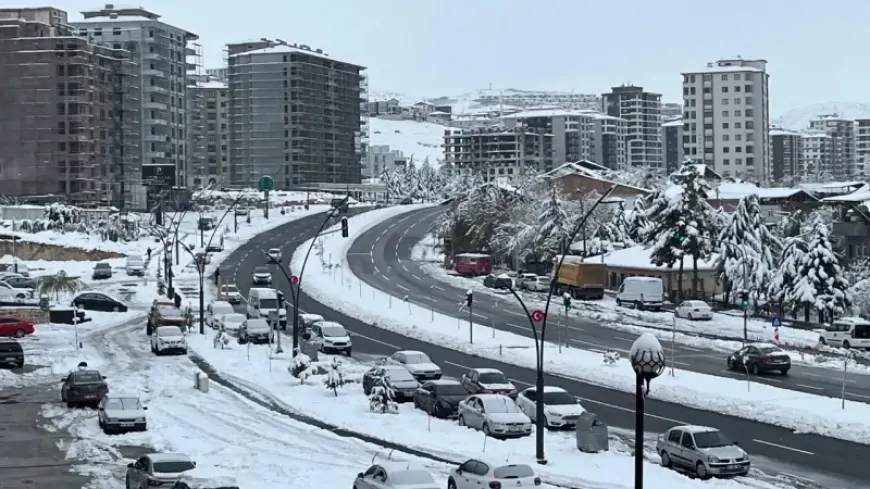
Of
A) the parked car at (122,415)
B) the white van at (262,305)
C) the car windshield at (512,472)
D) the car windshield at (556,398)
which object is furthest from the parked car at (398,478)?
the white van at (262,305)

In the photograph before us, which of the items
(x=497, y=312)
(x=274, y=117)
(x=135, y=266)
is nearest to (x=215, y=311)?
(x=497, y=312)

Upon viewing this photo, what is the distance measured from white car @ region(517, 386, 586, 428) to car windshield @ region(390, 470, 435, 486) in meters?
12.1

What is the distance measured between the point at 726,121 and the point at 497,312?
404ft

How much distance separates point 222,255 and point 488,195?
25.8 meters

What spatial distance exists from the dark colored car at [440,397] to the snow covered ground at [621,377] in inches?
331

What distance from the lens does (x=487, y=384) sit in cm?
4197

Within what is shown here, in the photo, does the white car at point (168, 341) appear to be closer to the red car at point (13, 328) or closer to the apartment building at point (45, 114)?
the red car at point (13, 328)

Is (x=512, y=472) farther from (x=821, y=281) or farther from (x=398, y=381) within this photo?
(x=821, y=281)

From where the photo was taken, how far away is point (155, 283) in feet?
292

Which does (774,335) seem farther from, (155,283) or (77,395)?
(155,283)

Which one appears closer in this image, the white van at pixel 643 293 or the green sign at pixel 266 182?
the white van at pixel 643 293

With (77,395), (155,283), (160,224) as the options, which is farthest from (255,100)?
(77,395)

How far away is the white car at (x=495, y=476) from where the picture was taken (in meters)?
25.6

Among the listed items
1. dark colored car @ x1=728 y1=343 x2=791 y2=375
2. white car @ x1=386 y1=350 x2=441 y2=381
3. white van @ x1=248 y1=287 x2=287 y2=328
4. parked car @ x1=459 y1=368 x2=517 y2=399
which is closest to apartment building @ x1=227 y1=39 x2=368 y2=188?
white van @ x1=248 y1=287 x2=287 y2=328
